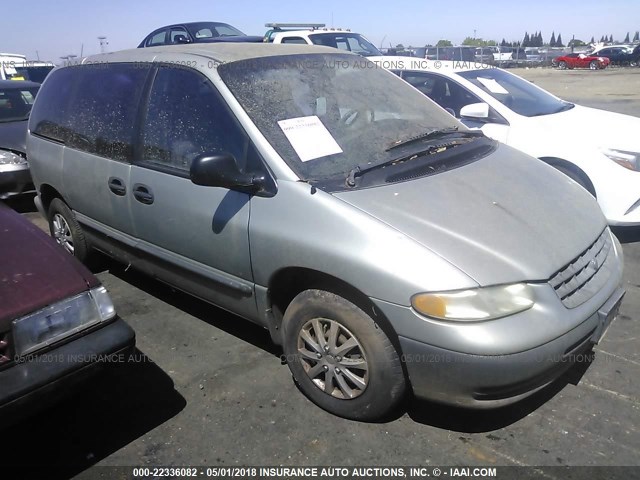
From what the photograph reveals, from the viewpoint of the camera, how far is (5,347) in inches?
85.7

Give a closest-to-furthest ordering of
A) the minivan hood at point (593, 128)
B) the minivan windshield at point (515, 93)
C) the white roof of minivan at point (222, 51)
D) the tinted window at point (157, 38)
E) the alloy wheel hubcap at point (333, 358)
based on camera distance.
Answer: the alloy wheel hubcap at point (333, 358), the white roof of minivan at point (222, 51), the minivan hood at point (593, 128), the minivan windshield at point (515, 93), the tinted window at point (157, 38)

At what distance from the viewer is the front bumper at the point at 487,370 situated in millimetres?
2215

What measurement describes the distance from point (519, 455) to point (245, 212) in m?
1.75

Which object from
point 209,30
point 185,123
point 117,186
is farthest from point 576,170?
point 209,30

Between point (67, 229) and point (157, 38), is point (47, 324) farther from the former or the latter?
point (157, 38)

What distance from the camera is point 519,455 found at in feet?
8.02

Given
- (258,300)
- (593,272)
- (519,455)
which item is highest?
(593,272)

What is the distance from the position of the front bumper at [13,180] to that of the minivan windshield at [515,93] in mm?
5190

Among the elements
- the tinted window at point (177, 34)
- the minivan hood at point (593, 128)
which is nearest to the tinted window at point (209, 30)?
the tinted window at point (177, 34)

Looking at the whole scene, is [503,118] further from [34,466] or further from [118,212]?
[34,466]

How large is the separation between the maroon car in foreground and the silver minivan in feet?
2.40

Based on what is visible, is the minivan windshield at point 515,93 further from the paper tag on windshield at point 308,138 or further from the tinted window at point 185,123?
the tinted window at point 185,123

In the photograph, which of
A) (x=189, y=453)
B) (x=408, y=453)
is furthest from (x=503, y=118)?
(x=189, y=453)

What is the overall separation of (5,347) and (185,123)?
160 cm
